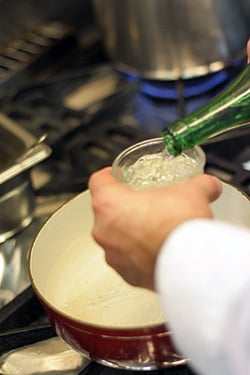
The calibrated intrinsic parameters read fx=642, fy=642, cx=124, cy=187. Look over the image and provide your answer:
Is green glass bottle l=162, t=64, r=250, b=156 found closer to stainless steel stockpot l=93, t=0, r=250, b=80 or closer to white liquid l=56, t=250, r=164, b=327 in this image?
white liquid l=56, t=250, r=164, b=327

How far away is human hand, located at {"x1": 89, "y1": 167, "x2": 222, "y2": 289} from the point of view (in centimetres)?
41

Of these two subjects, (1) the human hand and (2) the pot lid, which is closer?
(1) the human hand

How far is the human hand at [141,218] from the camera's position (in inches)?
16.1

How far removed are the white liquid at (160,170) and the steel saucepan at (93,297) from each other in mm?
54

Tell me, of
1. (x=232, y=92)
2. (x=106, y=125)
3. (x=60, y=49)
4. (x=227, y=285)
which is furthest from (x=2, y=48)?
(x=227, y=285)

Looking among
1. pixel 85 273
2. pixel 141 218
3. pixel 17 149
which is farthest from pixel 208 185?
pixel 17 149

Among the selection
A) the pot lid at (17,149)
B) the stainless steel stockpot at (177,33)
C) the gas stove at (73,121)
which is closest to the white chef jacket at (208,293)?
the gas stove at (73,121)

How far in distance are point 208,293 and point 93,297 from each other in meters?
0.17

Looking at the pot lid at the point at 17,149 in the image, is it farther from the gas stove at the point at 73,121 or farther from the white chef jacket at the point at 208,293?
the white chef jacket at the point at 208,293

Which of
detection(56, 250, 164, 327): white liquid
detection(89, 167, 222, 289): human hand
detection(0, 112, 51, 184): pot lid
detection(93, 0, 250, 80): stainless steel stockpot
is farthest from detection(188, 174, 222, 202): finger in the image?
detection(93, 0, 250, 80): stainless steel stockpot

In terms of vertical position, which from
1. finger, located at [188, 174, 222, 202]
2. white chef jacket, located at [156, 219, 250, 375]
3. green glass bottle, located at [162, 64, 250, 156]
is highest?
green glass bottle, located at [162, 64, 250, 156]

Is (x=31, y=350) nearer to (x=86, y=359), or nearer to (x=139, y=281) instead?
(x=86, y=359)

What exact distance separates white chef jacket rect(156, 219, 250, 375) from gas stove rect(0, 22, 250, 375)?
0.13 metres

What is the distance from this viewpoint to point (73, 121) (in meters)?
0.80
